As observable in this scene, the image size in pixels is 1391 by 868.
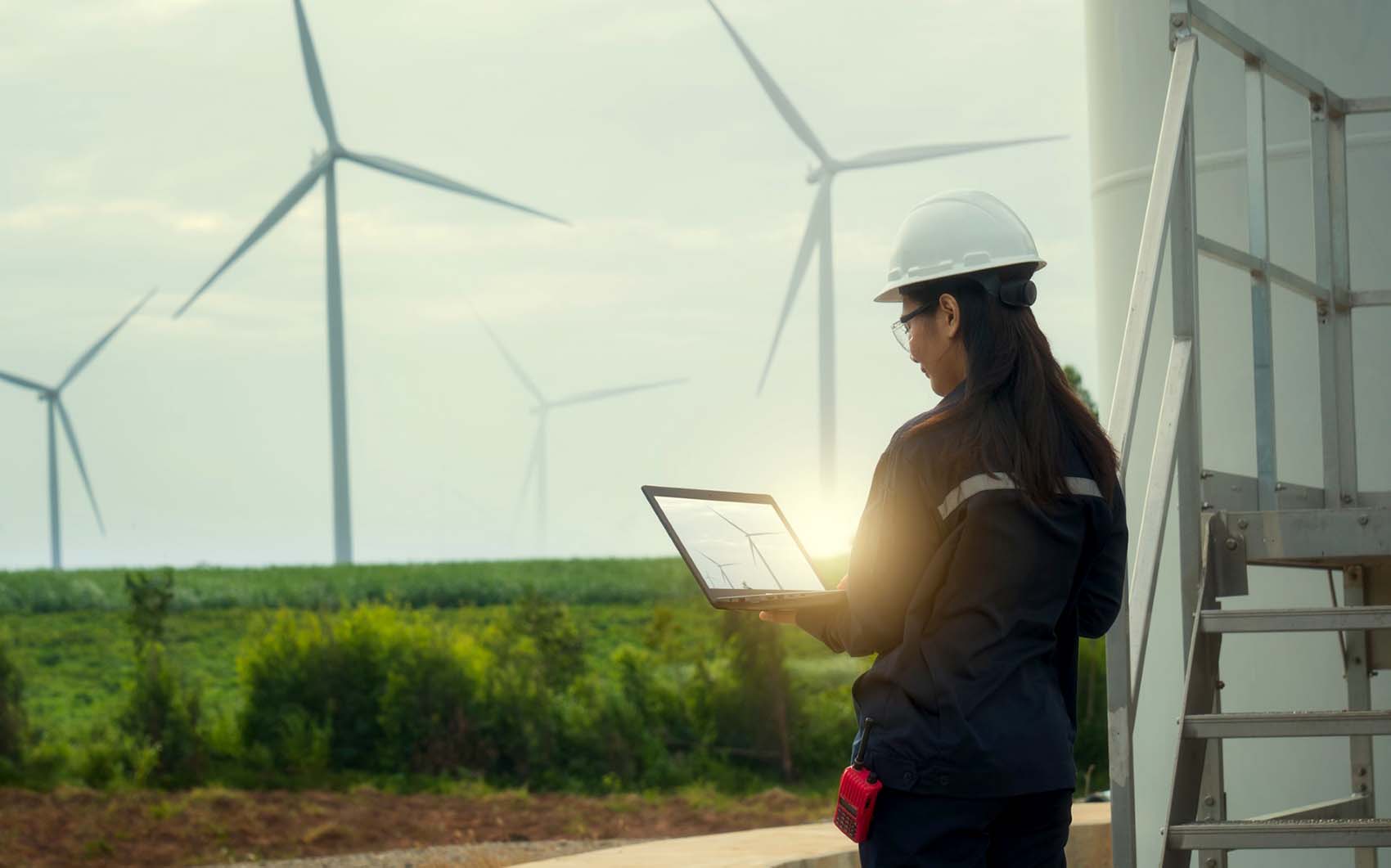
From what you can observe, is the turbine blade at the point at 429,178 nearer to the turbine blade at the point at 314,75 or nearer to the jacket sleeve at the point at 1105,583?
the turbine blade at the point at 314,75

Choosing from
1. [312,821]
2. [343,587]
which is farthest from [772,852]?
[343,587]

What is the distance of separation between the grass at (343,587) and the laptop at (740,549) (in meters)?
23.7

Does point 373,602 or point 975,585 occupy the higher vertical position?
point 975,585

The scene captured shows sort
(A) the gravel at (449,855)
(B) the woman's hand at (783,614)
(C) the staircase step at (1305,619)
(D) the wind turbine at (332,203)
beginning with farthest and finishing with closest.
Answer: (D) the wind turbine at (332,203) < (A) the gravel at (449,855) < (C) the staircase step at (1305,619) < (B) the woman's hand at (783,614)

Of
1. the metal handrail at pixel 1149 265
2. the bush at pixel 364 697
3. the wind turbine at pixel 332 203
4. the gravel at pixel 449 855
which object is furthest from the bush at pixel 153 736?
the metal handrail at pixel 1149 265

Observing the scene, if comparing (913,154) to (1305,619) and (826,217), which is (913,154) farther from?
(1305,619)

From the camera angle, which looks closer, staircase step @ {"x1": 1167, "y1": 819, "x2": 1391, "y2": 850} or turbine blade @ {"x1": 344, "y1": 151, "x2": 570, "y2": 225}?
staircase step @ {"x1": 1167, "y1": 819, "x2": 1391, "y2": 850}

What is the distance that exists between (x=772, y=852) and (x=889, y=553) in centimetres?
428

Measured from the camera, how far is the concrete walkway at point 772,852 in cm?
674

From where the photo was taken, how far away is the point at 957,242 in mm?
3266

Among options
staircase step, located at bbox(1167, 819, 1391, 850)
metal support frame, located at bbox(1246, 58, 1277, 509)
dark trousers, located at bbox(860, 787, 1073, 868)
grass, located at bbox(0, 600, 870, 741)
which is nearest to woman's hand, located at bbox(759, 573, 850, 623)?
dark trousers, located at bbox(860, 787, 1073, 868)

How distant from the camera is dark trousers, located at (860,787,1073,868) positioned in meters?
3.03

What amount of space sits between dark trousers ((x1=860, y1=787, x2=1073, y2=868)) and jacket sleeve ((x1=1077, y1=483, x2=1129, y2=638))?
347 millimetres

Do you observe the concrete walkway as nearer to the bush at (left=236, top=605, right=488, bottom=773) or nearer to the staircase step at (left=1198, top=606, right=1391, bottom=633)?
the staircase step at (left=1198, top=606, right=1391, bottom=633)
